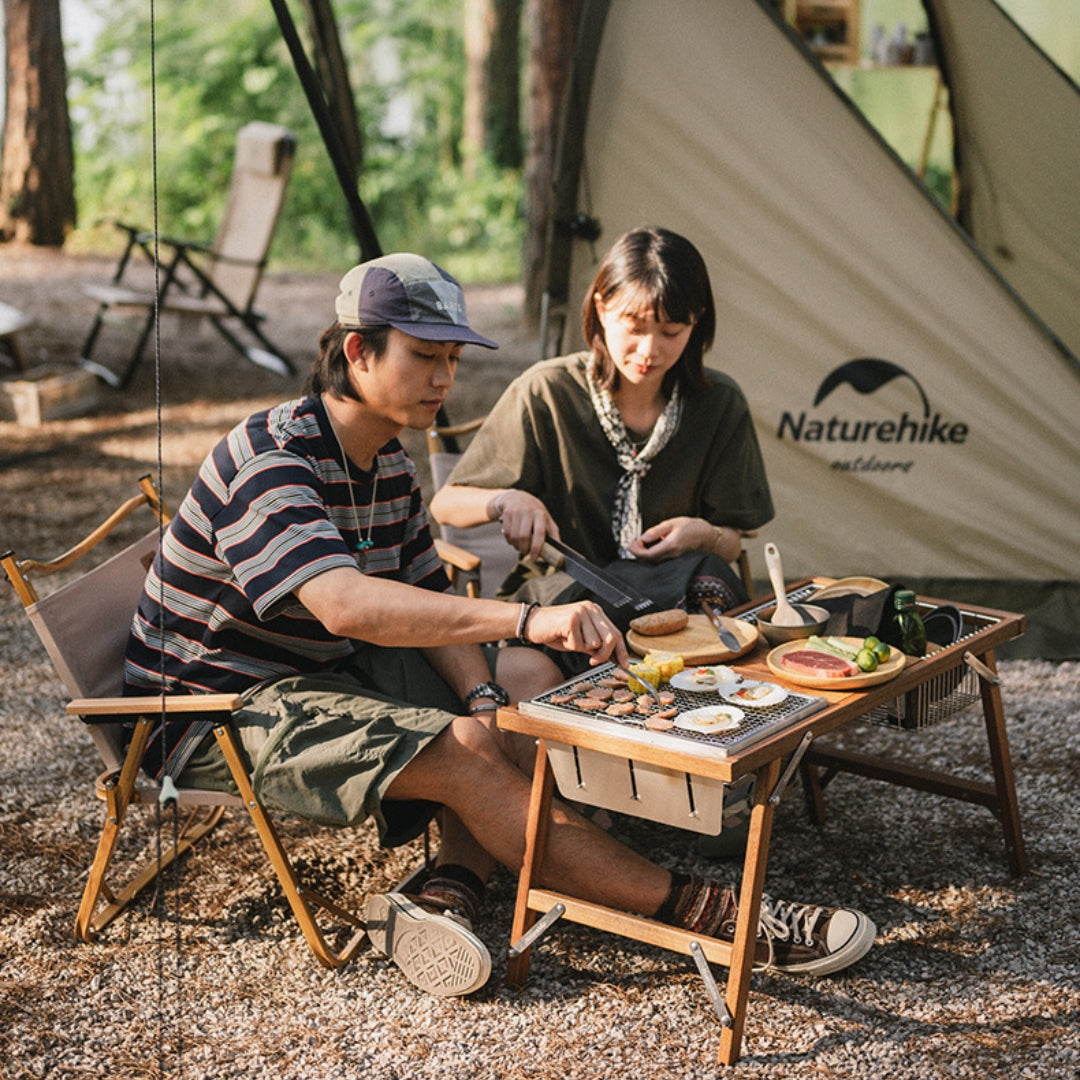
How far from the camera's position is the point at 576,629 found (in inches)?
94.3

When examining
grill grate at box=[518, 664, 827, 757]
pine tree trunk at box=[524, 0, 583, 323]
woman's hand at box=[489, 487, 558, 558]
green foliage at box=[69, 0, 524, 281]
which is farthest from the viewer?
green foliage at box=[69, 0, 524, 281]

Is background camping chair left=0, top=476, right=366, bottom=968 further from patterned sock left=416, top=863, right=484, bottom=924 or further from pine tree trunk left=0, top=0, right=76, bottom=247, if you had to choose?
pine tree trunk left=0, top=0, right=76, bottom=247

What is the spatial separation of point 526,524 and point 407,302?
2.02ft

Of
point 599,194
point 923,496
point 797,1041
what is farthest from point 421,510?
point 923,496

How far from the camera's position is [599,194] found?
14.6 feet

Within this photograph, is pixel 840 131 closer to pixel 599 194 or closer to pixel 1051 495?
pixel 599 194

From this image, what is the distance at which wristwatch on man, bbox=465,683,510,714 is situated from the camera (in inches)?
Answer: 112

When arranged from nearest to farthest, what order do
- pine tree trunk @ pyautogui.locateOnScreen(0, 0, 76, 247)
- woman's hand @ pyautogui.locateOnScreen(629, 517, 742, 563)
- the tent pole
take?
1. woman's hand @ pyautogui.locateOnScreen(629, 517, 742, 563)
2. the tent pole
3. pine tree trunk @ pyautogui.locateOnScreen(0, 0, 76, 247)

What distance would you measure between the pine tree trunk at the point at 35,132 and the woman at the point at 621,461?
794 centimetres

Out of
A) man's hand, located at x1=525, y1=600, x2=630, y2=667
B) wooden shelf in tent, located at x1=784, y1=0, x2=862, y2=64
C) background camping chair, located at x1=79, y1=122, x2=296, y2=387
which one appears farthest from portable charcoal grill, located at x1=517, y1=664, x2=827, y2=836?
background camping chair, located at x1=79, y1=122, x2=296, y2=387

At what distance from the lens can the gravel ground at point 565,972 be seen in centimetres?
241

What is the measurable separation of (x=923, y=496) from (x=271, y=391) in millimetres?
4569

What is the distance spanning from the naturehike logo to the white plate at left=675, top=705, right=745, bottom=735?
7.55 feet

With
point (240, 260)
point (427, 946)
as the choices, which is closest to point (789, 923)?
point (427, 946)
